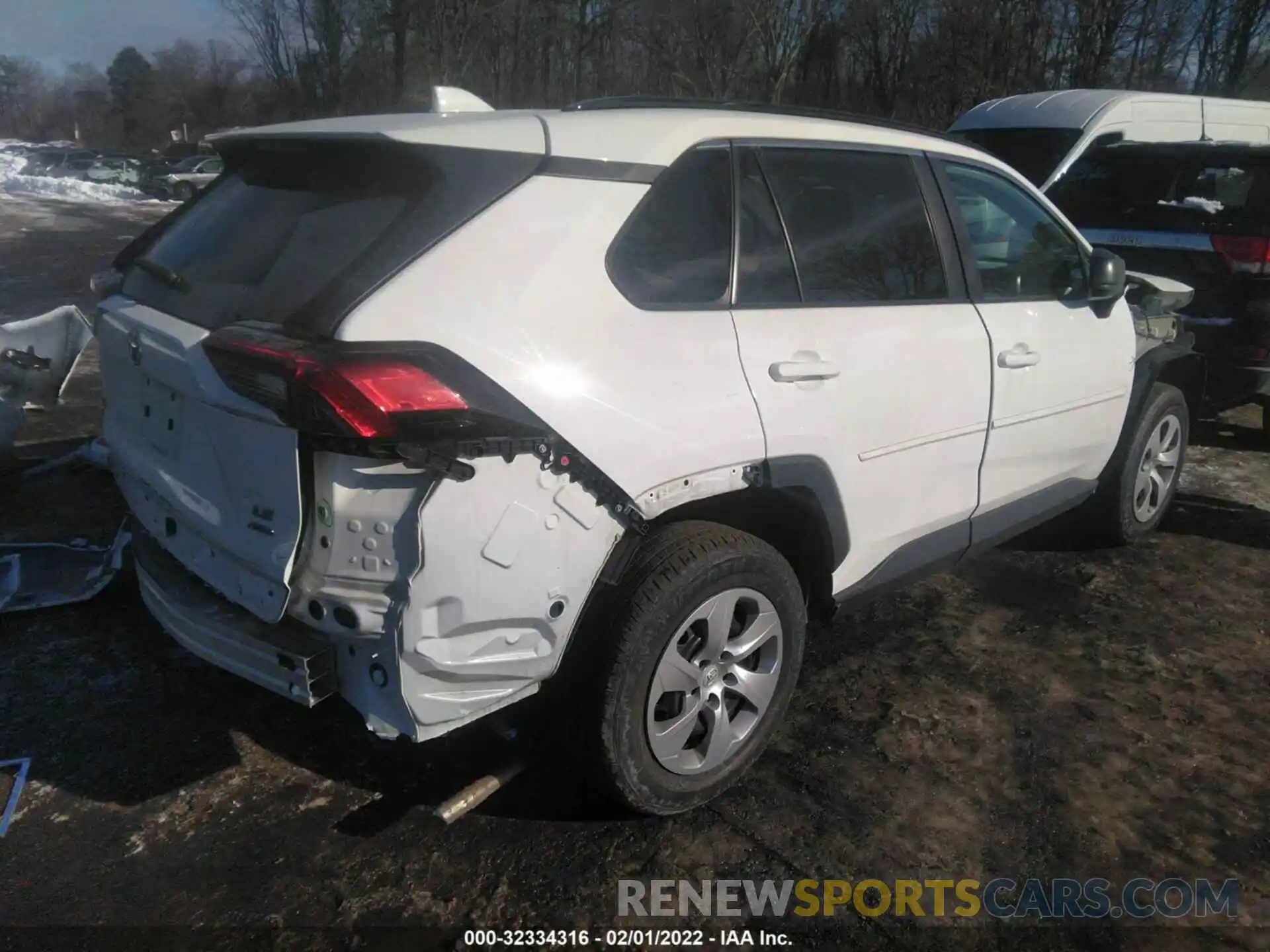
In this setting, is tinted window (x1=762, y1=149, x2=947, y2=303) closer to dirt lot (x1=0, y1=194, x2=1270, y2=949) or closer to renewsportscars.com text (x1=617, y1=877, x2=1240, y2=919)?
dirt lot (x1=0, y1=194, x2=1270, y2=949)

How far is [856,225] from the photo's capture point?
306 centimetres

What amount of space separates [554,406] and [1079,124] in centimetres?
811

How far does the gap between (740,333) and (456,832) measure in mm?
1589

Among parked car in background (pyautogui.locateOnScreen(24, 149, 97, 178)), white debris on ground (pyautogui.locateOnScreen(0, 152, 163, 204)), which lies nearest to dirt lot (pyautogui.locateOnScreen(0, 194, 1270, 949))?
white debris on ground (pyautogui.locateOnScreen(0, 152, 163, 204))

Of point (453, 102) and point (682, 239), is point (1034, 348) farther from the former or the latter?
point (453, 102)

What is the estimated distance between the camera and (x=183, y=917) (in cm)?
240

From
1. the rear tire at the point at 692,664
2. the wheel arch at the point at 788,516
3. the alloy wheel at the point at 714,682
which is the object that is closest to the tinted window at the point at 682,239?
the wheel arch at the point at 788,516

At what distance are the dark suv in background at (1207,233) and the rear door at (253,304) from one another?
4.86 meters

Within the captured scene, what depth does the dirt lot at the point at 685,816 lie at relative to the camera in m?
2.45

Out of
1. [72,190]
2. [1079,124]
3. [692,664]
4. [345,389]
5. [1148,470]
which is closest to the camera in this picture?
[345,389]

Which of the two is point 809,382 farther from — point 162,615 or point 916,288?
point 162,615

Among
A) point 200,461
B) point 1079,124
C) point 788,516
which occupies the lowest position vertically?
point 788,516

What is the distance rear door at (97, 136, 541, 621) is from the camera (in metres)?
2.22

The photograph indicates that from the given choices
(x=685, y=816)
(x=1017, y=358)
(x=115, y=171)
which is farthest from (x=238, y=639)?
(x=115, y=171)
